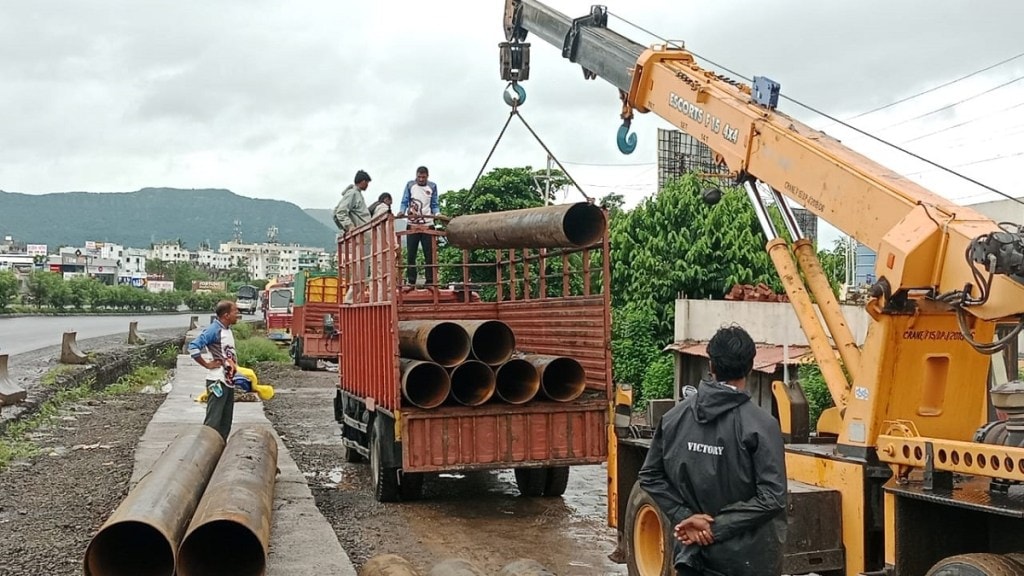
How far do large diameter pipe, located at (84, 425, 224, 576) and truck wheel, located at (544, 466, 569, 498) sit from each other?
3.98 m

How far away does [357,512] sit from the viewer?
960 centimetres

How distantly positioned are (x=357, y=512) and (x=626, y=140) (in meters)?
4.20

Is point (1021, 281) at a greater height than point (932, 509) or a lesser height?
greater

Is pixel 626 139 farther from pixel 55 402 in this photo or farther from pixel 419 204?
pixel 55 402

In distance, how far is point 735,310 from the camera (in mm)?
16641

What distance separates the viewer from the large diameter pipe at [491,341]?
31.1 feet

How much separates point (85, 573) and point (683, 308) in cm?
1279

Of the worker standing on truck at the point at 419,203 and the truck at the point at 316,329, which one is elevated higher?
the worker standing on truck at the point at 419,203

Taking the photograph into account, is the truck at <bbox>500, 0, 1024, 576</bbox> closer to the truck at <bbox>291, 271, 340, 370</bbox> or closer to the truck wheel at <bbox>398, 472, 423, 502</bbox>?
the truck wheel at <bbox>398, 472, 423, 502</bbox>

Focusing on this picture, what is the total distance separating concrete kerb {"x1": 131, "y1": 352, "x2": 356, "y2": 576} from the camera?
7.12 meters

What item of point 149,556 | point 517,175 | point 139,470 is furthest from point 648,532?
point 517,175

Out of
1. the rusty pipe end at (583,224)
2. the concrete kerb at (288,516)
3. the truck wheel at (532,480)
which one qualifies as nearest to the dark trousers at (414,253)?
the concrete kerb at (288,516)

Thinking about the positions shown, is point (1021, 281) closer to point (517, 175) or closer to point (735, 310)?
point (735, 310)

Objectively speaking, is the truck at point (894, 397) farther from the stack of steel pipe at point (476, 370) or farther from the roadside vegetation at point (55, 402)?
the roadside vegetation at point (55, 402)
